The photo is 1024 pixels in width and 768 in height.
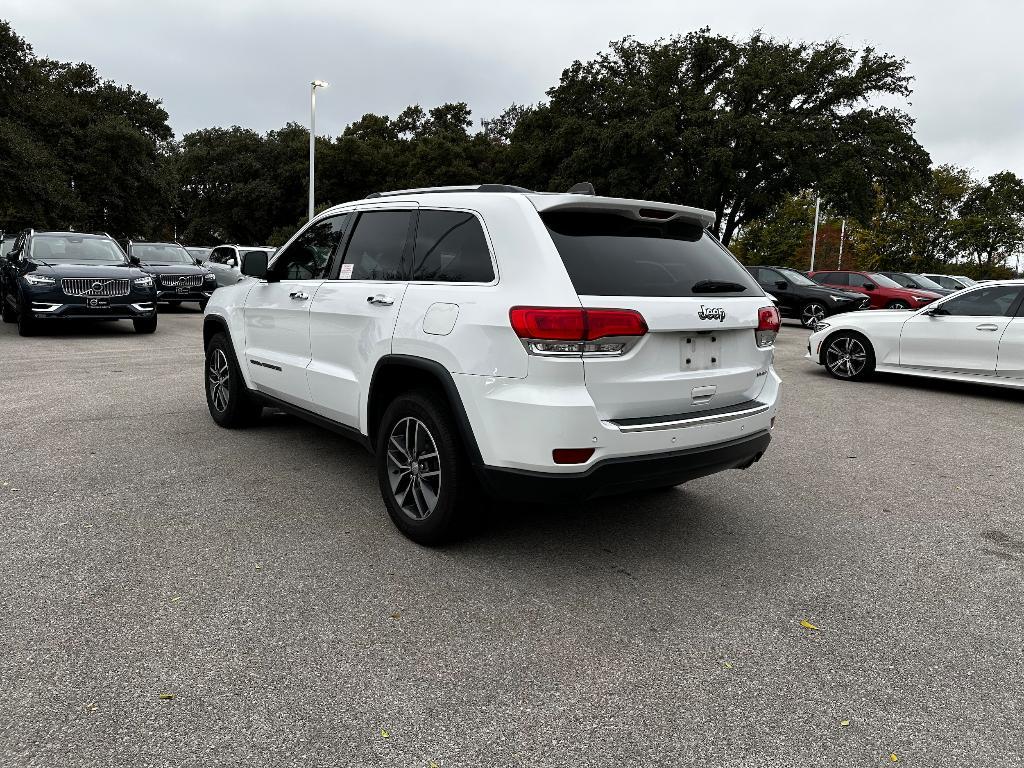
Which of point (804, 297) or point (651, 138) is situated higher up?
point (651, 138)

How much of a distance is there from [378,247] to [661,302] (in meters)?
1.79

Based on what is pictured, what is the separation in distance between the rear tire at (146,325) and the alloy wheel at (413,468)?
1096 cm

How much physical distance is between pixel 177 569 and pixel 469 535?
4.55 feet

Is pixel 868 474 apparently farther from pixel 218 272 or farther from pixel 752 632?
pixel 218 272

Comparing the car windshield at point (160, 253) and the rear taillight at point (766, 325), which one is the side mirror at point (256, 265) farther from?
the car windshield at point (160, 253)

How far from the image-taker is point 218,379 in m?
6.51

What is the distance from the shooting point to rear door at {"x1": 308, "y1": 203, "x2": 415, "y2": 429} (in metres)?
4.18

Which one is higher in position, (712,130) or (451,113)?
(451,113)

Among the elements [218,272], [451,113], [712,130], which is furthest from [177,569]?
[451,113]

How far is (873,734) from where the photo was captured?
2531 mm

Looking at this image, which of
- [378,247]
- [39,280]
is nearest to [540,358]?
[378,247]

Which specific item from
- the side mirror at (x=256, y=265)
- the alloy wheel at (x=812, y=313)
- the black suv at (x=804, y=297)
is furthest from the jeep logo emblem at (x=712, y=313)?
the alloy wheel at (x=812, y=313)

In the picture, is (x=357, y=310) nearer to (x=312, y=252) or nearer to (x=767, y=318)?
(x=312, y=252)

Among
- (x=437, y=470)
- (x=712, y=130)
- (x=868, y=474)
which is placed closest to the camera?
(x=437, y=470)
